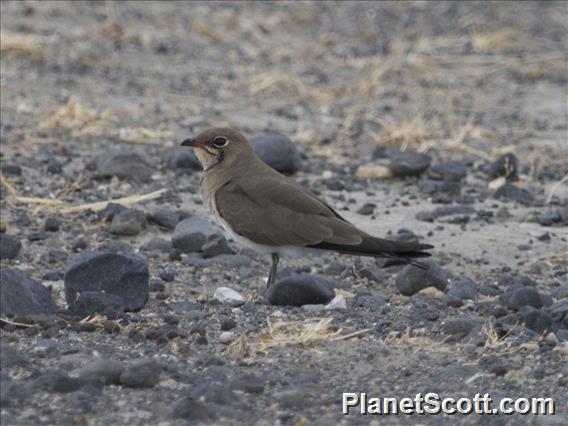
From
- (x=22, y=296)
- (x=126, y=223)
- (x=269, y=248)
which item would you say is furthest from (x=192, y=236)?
(x=22, y=296)

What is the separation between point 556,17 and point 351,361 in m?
11.9

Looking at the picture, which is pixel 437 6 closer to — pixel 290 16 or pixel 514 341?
pixel 290 16

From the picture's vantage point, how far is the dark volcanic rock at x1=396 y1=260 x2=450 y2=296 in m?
6.29

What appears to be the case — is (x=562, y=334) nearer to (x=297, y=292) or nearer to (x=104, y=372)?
(x=297, y=292)

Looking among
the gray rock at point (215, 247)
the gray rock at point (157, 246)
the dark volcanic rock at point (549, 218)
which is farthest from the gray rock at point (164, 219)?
the dark volcanic rock at point (549, 218)

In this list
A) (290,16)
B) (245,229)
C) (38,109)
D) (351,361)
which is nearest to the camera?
(351,361)

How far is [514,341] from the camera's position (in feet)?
17.4

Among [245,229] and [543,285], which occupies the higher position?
[245,229]

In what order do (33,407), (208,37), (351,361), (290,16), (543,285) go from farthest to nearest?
(290,16)
(208,37)
(543,285)
(351,361)
(33,407)

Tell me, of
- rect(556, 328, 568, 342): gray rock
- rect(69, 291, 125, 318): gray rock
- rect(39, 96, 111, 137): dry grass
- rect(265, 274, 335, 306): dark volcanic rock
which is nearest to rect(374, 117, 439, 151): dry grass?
rect(39, 96, 111, 137): dry grass

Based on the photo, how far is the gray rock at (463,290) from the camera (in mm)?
6184

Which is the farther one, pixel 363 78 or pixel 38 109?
pixel 363 78

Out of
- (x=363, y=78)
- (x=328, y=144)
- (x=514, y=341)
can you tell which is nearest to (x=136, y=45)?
(x=363, y=78)

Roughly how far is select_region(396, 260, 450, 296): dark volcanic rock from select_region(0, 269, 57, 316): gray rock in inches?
71.0
